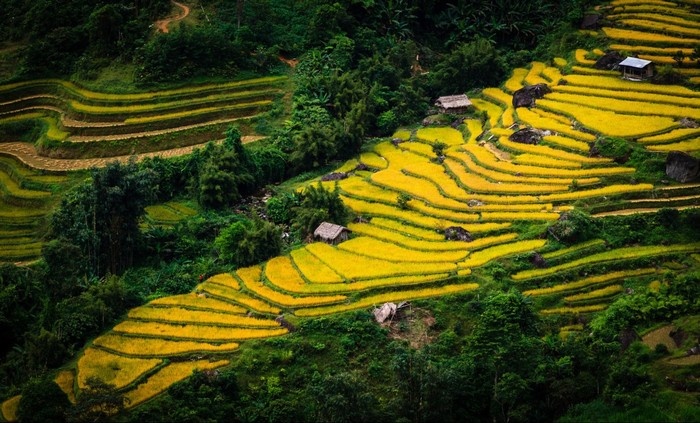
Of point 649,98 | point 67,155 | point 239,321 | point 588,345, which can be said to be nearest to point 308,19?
point 67,155

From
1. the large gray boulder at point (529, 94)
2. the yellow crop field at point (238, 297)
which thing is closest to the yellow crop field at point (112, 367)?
the yellow crop field at point (238, 297)

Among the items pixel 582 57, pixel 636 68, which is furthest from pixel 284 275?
pixel 582 57

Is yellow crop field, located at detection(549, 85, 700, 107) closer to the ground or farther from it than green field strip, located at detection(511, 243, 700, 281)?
farther from it

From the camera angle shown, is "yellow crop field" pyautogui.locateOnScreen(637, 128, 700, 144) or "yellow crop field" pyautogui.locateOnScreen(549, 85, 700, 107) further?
"yellow crop field" pyautogui.locateOnScreen(549, 85, 700, 107)

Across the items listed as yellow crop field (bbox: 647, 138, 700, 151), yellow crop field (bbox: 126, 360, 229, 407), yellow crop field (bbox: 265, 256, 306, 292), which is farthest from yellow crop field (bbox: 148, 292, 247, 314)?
yellow crop field (bbox: 647, 138, 700, 151)

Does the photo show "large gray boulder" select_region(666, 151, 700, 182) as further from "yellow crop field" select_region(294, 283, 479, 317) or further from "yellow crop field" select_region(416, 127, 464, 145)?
"yellow crop field" select_region(416, 127, 464, 145)

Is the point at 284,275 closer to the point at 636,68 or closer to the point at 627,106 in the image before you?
the point at 627,106
